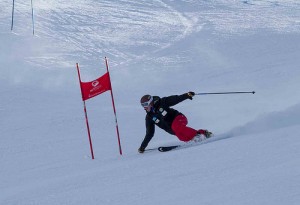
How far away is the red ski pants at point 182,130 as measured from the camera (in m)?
8.06

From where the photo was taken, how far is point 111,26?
75.5 feet

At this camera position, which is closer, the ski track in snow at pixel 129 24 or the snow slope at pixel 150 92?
the snow slope at pixel 150 92

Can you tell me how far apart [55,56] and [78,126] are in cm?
768

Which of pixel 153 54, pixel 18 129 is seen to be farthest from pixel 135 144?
pixel 153 54

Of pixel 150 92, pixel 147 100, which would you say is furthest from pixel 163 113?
pixel 150 92

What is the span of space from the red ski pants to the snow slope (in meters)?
0.52

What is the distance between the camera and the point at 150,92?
47.7 feet

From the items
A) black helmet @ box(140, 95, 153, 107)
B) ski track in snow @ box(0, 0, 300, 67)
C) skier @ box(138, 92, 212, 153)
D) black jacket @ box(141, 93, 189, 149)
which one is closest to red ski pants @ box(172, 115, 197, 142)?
skier @ box(138, 92, 212, 153)

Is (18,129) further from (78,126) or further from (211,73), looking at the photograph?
(211,73)

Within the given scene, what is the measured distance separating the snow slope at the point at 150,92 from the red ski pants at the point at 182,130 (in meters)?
0.52

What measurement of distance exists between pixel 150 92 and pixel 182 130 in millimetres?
6476

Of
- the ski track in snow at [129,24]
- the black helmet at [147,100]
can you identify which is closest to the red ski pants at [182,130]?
the black helmet at [147,100]

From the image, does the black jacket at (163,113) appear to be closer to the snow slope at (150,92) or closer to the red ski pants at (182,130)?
the red ski pants at (182,130)

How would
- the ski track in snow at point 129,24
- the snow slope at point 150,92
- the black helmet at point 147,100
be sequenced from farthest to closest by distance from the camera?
1. the ski track in snow at point 129,24
2. the black helmet at point 147,100
3. the snow slope at point 150,92
